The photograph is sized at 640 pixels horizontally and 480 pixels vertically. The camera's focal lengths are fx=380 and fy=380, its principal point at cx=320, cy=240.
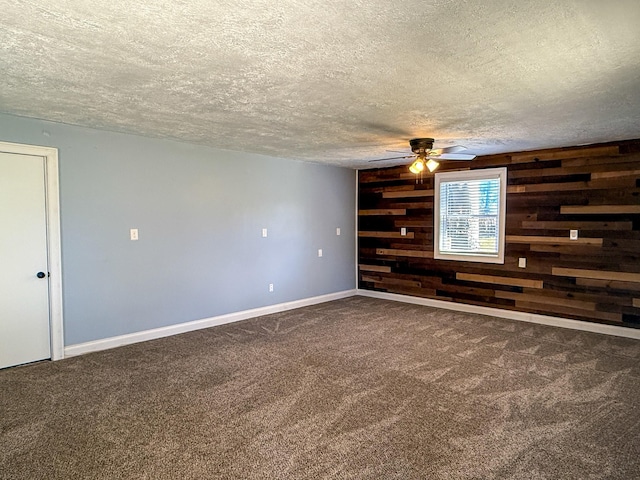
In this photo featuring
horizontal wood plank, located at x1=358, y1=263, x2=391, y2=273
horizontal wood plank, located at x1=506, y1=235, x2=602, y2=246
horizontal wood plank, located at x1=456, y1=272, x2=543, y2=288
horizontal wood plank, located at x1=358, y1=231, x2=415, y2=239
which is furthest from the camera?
horizontal wood plank, located at x1=358, y1=263, x2=391, y2=273

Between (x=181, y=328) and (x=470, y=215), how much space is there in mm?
4463

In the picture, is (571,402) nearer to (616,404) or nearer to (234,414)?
(616,404)

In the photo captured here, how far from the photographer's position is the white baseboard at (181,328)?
406 cm

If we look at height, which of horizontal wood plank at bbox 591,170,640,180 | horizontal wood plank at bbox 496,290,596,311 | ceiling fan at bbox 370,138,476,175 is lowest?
horizontal wood plank at bbox 496,290,596,311

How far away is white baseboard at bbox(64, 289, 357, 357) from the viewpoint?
4.06 meters

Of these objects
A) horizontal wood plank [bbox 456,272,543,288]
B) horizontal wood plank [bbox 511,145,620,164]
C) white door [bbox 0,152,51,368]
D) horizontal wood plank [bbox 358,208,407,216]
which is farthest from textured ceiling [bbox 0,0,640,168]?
horizontal wood plank [bbox 358,208,407,216]

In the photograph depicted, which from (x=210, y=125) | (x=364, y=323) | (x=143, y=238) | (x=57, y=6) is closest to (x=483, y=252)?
Result: (x=364, y=323)

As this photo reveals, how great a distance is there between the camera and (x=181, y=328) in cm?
480

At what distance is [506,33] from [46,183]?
13.6 feet

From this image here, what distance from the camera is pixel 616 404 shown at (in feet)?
9.55

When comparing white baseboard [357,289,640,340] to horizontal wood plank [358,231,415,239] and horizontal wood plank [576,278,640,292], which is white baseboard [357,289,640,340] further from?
horizontal wood plank [358,231,415,239]

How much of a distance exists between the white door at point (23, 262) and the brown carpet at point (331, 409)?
29cm

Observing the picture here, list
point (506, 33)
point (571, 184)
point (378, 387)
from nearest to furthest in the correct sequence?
point (506, 33) → point (378, 387) → point (571, 184)

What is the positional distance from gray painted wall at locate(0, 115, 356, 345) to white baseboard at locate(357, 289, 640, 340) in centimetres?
145
